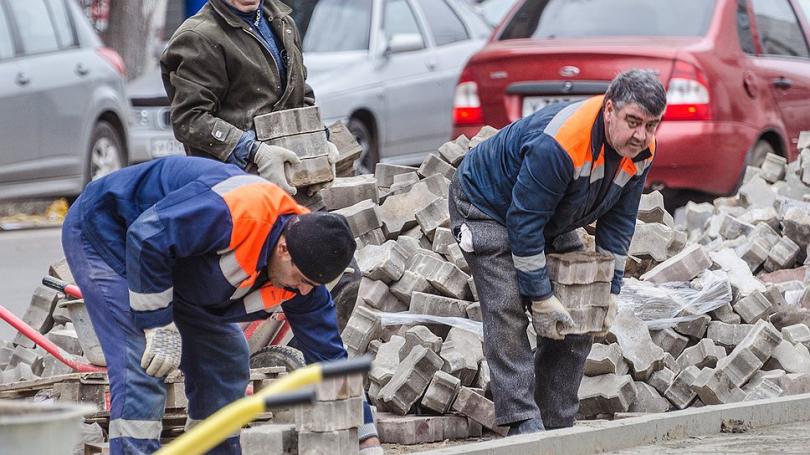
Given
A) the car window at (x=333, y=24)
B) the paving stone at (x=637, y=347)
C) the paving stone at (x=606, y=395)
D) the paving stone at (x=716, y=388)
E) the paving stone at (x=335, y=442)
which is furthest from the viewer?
the car window at (x=333, y=24)

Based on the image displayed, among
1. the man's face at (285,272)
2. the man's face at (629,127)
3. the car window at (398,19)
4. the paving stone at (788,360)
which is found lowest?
the car window at (398,19)

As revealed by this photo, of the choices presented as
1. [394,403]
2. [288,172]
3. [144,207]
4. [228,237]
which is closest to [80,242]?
[144,207]

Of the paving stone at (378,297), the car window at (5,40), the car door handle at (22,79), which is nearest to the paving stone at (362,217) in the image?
the paving stone at (378,297)

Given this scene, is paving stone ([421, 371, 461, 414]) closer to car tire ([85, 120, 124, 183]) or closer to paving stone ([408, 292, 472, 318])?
paving stone ([408, 292, 472, 318])

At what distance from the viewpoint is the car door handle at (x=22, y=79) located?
11531 millimetres

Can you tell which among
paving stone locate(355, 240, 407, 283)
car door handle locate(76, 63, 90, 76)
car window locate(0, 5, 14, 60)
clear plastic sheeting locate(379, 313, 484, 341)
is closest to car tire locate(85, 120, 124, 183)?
car door handle locate(76, 63, 90, 76)

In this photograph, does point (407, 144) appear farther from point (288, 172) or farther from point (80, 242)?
point (80, 242)

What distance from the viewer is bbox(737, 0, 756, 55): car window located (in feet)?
34.1

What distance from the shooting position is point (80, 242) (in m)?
5.01

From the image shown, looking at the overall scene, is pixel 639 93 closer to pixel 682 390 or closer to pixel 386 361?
pixel 386 361

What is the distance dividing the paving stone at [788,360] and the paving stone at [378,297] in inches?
69.3

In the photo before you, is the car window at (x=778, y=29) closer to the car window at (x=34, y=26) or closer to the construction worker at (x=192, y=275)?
the car window at (x=34, y=26)

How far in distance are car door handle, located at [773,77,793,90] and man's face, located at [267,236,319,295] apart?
263 inches

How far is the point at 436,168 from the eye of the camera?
8.23m
